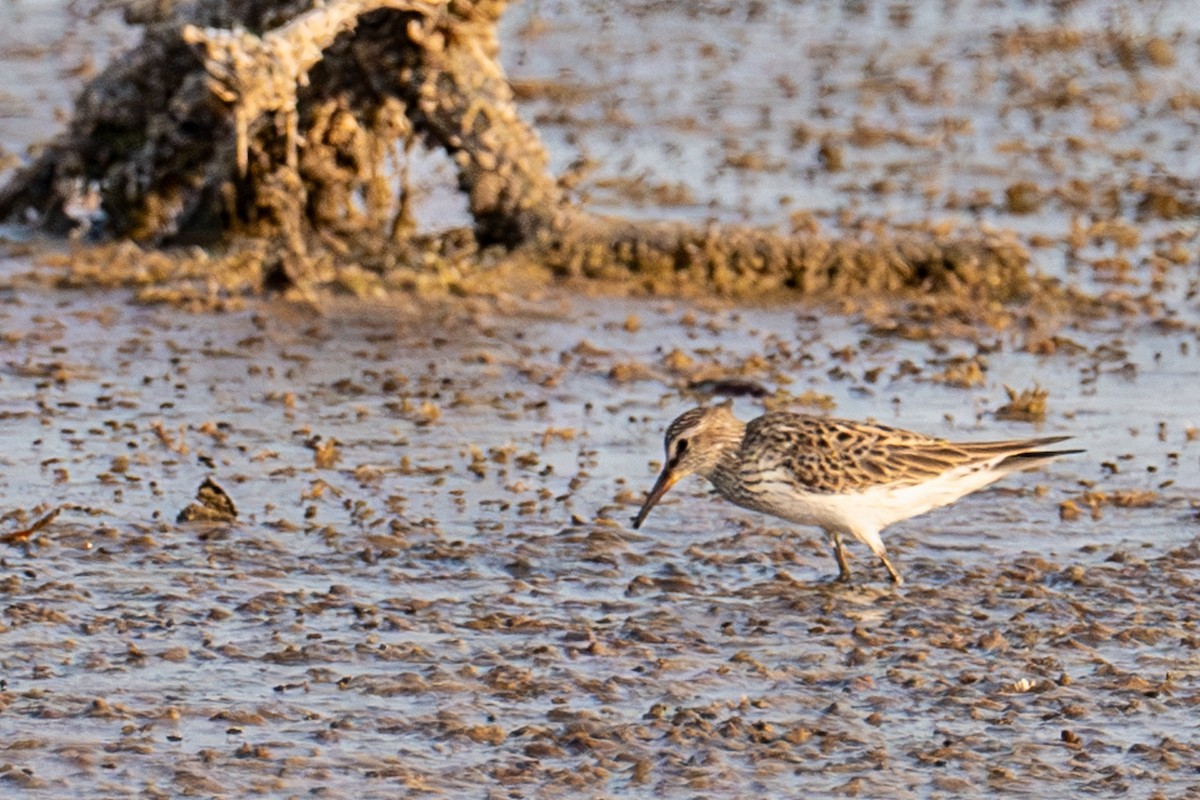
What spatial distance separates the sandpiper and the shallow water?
267mm

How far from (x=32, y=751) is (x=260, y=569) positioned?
6.13 ft

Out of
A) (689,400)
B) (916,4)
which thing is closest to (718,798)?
Answer: (689,400)

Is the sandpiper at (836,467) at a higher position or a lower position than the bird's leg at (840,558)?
higher

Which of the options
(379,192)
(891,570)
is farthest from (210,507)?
(379,192)

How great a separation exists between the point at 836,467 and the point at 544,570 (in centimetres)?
113

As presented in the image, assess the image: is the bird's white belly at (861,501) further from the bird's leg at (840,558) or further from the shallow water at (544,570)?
the shallow water at (544,570)

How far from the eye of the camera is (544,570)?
8.20 m

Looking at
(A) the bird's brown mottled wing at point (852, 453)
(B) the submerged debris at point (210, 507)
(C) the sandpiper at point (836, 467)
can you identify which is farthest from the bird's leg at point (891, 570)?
(B) the submerged debris at point (210, 507)

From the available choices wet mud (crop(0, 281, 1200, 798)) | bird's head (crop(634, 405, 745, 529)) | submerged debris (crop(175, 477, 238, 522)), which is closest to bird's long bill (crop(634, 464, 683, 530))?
bird's head (crop(634, 405, 745, 529))

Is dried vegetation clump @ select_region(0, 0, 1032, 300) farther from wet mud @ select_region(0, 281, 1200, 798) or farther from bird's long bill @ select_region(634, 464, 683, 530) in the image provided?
bird's long bill @ select_region(634, 464, 683, 530)

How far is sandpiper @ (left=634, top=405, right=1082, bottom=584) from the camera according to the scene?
810cm

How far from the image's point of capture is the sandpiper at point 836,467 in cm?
810

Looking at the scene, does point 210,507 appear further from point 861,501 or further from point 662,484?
point 861,501

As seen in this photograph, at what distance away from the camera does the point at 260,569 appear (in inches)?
317
